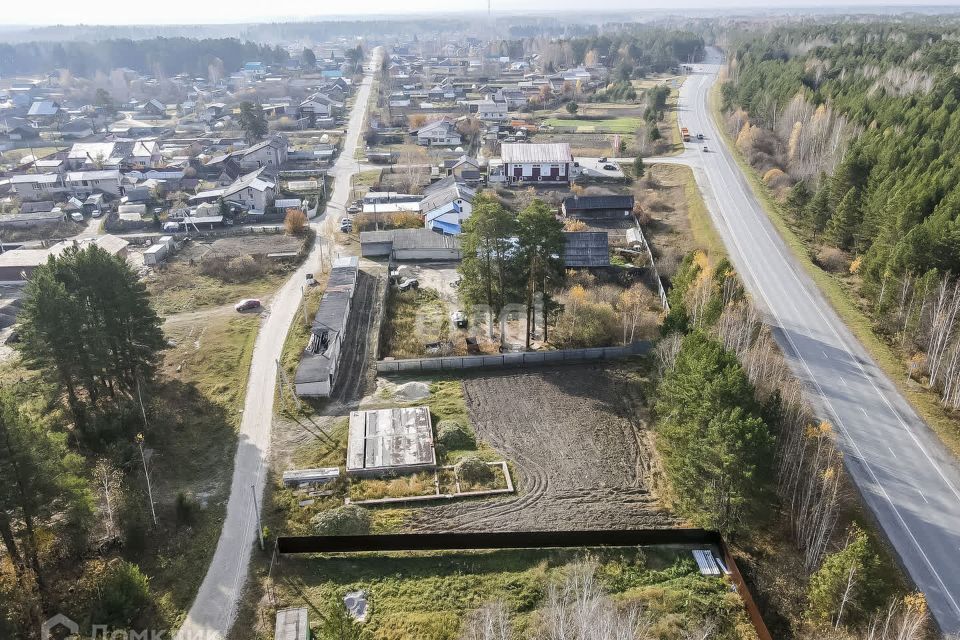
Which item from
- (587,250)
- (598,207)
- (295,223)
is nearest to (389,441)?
(587,250)

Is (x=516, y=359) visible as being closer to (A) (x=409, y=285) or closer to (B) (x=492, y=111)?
(A) (x=409, y=285)

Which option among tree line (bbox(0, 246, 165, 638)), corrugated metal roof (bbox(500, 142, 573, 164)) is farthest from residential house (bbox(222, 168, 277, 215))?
tree line (bbox(0, 246, 165, 638))

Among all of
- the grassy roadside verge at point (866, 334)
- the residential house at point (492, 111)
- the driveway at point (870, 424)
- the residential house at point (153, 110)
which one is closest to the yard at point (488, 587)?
the driveway at point (870, 424)

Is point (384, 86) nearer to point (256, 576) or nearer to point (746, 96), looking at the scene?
point (746, 96)

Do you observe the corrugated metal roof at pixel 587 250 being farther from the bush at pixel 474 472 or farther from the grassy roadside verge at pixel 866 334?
the bush at pixel 474 472

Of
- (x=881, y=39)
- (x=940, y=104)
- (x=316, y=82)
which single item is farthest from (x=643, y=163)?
(x=316, y=82)
